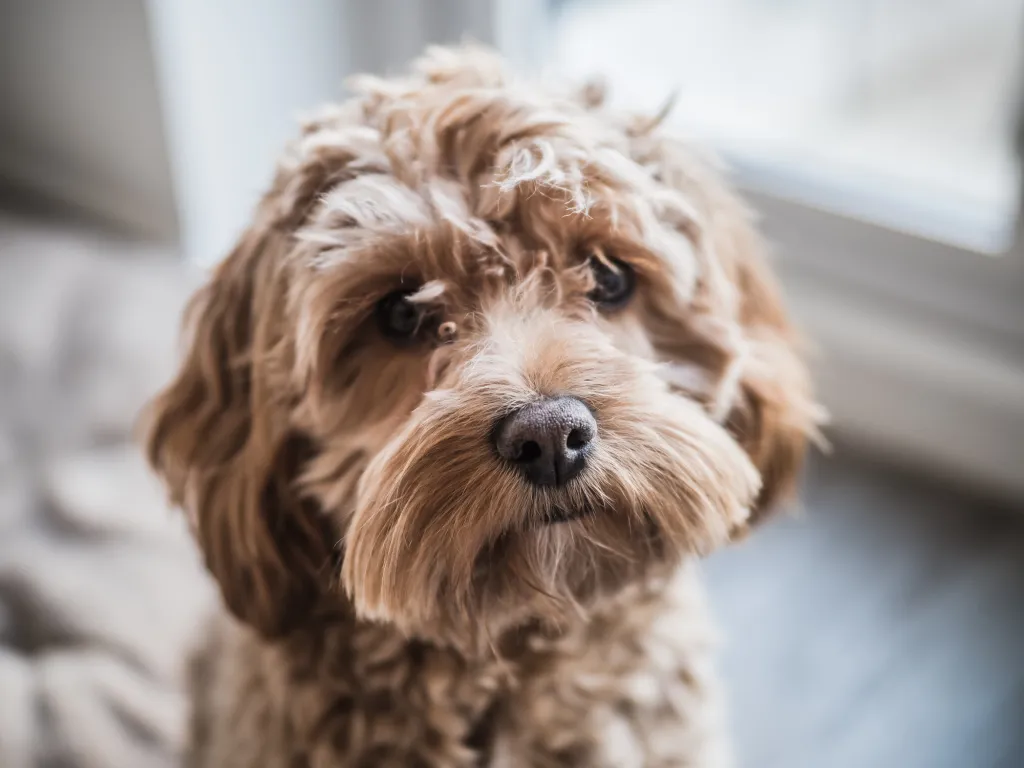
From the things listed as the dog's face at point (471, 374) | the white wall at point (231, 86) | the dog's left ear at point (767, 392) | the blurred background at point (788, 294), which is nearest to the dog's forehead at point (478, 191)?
the dog's face at point (471, 374)

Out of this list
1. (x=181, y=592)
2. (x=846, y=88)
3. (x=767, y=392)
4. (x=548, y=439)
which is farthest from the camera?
(x=846, y=88)

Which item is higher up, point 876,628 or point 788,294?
point 788,294

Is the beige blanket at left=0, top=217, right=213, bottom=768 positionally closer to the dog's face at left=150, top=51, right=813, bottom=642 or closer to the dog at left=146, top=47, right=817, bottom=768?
the dog at left=146, top=47, right=817, bottom=768

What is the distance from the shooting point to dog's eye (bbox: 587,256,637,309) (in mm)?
1127

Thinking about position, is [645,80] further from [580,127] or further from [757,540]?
[580,127]

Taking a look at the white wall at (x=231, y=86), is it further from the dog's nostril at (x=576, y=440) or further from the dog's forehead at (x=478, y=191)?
the dog's nostril at (x=576, y=440)

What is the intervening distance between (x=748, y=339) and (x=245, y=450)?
1.80 feet

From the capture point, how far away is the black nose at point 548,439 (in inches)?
36.9

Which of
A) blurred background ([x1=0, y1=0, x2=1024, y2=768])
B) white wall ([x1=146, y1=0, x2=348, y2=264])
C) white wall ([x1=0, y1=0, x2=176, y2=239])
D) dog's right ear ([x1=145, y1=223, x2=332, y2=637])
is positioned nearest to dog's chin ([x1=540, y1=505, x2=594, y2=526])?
dog's right ear ([x1=145, y1=223, x2=332, y2=637])

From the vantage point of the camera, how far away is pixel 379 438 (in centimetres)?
109

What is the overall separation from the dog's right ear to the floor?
0.44 m

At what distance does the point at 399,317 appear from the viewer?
1.11 meters

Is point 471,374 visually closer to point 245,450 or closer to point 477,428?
point 477,428

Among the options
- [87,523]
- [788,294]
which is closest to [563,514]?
[87,523]
